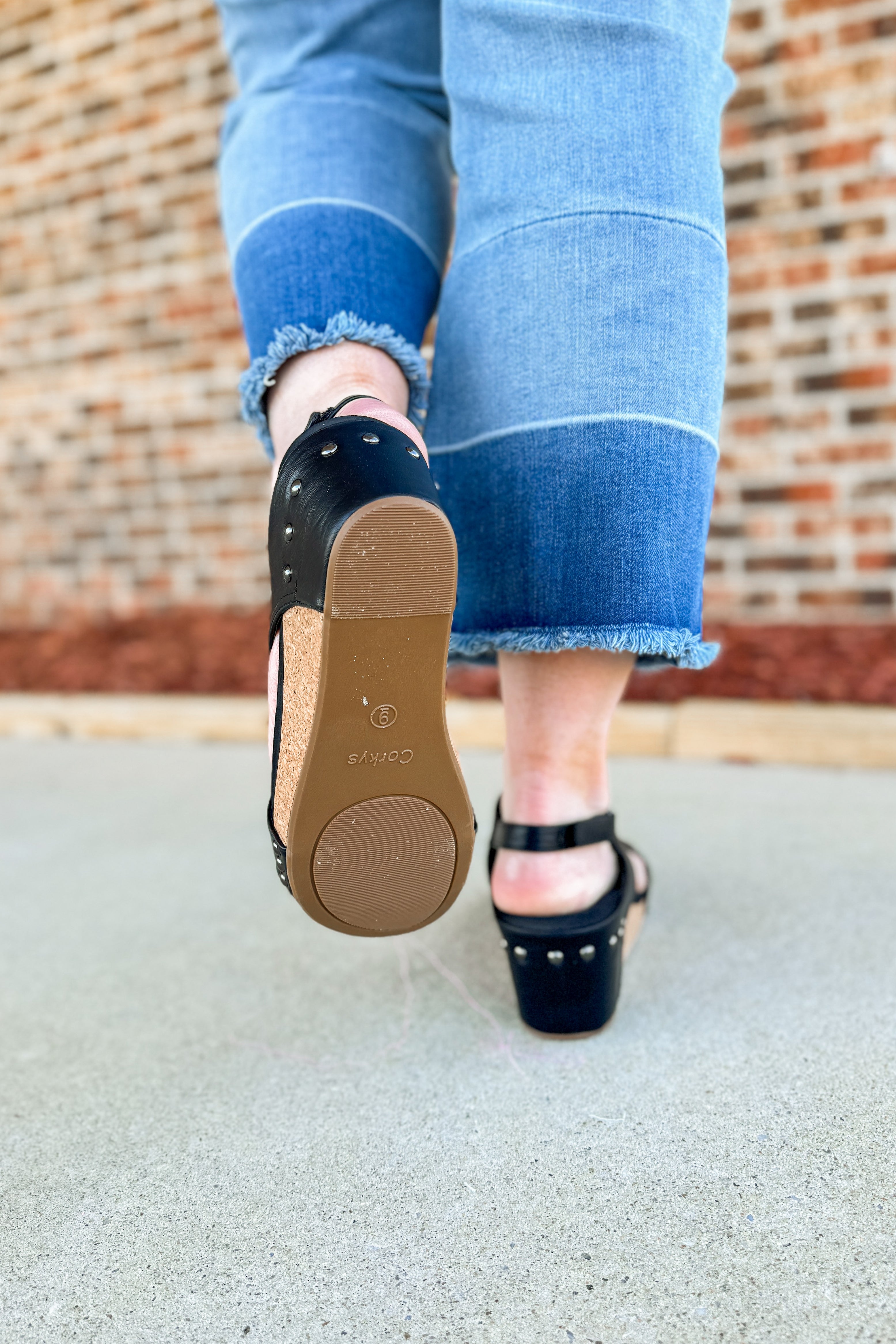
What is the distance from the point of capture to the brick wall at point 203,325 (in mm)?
2096

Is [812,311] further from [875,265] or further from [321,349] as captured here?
[321,349]

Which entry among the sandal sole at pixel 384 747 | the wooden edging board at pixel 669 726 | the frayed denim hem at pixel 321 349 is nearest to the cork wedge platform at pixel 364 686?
the sandal sole at pixel 384 747

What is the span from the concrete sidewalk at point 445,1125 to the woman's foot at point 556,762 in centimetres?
12

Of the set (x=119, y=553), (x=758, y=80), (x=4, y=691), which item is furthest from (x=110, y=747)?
(x=758, y=80)

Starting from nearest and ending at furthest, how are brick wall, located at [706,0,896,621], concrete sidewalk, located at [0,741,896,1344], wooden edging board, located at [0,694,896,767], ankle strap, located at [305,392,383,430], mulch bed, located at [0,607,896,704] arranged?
concrete sidewalk, located at [0,741,896,1344]
ankle strap, located at [305,392,383,430]
wooden edging board, located at [0,694,896,767]
mulch bed, located at [0,607,896,704]
brick wall, located at [706,0,896,621]

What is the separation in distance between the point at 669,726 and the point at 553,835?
1.06m

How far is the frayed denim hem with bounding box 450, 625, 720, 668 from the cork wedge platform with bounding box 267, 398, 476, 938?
16 centimetres

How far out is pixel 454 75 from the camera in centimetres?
78

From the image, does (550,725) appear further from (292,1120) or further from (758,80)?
(758,80)

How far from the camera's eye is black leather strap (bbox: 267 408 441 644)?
586 millimetres

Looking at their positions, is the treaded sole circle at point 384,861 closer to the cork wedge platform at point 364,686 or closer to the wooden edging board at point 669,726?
the cork wedge platform at point 364,686

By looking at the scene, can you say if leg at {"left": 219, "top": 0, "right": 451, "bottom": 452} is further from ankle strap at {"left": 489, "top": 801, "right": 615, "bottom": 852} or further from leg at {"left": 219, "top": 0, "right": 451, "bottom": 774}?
ankle strap at {"left": 489, "top": 801, "right": 615, "bottom": 852}

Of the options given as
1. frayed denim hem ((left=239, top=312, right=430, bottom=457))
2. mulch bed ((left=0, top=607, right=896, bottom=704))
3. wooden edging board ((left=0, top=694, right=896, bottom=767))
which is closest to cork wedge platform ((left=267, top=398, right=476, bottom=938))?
frayed denim hem ((left=239, top=312, right=430, bottom=457))

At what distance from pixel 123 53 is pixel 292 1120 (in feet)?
9.88
